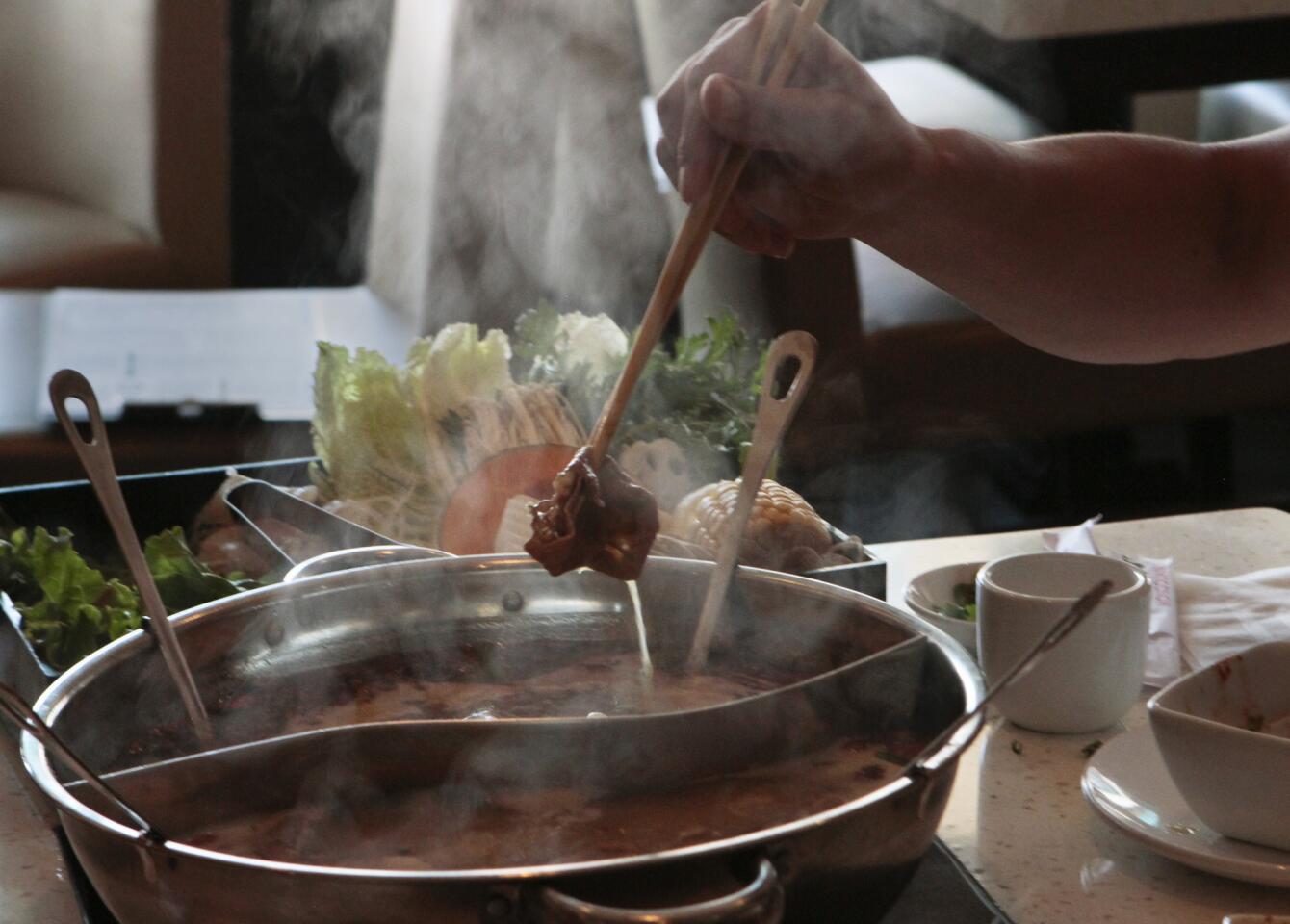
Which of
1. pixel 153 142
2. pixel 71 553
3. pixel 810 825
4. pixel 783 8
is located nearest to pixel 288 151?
pixel 153 142

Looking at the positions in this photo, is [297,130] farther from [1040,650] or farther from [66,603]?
[1040,650]

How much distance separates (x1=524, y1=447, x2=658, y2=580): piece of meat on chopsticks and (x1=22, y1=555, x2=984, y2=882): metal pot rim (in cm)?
12

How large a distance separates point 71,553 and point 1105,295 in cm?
121

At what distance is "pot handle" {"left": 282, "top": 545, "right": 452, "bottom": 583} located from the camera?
4.34ft

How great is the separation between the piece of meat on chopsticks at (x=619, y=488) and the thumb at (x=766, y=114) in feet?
0.10

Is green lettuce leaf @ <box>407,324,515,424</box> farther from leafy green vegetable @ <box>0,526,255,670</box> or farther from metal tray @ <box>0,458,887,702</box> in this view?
leafy green vegetable @ <box>0,526,255,670</box>

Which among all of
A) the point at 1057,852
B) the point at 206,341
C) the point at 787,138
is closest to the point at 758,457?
the point at 787,138

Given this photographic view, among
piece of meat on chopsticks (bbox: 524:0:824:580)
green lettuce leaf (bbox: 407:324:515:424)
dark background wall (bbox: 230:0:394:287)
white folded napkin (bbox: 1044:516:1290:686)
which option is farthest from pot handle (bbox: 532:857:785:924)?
dark background wall (bbox: 230:0:394:287)

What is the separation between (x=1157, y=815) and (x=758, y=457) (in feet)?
1.42

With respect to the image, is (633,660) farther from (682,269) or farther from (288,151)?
(288,151)

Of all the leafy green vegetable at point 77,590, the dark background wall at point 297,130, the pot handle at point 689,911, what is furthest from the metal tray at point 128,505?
the dark background wall at point 297,130

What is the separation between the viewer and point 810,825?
2.49 ft

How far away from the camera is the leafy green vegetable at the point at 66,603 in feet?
4.53

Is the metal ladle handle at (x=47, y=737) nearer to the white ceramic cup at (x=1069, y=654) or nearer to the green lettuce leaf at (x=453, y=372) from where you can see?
the white ceramic cup at (x=1069, y=654)
